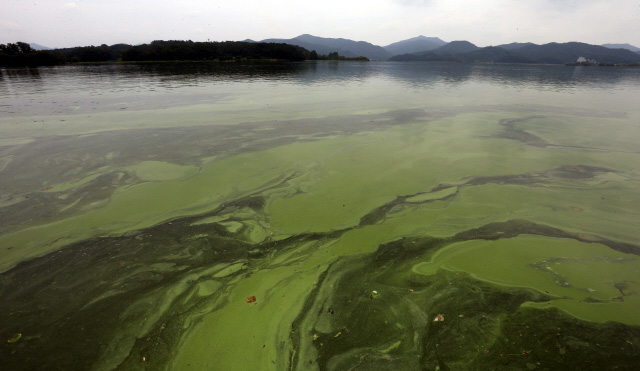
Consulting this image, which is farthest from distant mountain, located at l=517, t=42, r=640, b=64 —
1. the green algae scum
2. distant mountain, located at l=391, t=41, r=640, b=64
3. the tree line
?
the green algae scum

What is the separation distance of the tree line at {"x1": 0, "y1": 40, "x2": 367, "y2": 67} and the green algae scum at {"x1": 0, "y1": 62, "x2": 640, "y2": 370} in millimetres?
51513

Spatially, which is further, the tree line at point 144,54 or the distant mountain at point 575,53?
the distant mountain at point 575,53

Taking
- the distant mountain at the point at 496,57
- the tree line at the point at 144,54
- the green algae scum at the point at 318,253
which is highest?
the distant mountain at the point at 496,57

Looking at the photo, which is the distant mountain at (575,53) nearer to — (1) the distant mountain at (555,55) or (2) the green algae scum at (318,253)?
(1) the distant mountain at (555,55)

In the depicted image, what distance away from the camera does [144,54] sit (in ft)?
174

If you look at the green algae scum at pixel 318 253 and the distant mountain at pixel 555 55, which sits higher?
the distant mountain at pixel 555 55

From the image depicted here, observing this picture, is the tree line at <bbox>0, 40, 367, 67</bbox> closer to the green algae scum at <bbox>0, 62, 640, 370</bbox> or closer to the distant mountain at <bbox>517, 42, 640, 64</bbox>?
the green algae scum at <bbox>0, 62, 640, 370</bbox>

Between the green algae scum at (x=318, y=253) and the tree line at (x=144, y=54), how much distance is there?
5151 cm

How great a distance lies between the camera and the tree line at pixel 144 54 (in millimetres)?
41156

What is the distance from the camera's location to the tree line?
41156mm

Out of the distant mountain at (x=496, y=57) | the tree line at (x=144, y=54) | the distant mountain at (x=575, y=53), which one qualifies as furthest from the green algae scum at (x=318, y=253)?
the distant mountain at (x=575, y=53)

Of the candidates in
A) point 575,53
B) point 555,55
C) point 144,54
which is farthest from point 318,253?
point 575,53

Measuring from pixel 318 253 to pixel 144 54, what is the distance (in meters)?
65.1

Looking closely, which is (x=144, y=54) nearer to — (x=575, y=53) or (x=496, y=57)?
(x=496, y=57)
